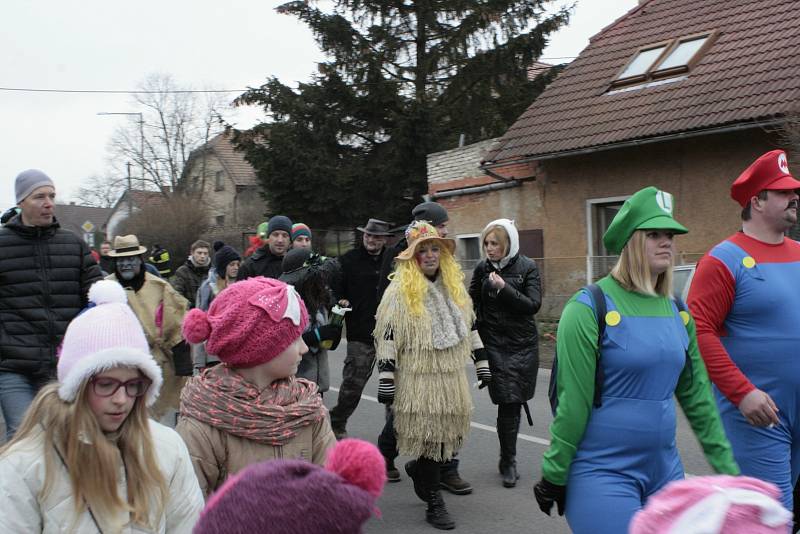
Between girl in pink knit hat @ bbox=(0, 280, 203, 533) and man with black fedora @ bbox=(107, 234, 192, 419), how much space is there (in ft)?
13.3

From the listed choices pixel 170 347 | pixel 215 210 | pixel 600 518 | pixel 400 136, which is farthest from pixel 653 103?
pixel 215 210

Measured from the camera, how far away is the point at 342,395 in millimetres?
6906

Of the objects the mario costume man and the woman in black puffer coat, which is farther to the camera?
the woman in black puffer coat

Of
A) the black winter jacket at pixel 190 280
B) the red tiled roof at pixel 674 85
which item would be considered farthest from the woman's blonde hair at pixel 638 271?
the red tiled roof at pixel 674 85

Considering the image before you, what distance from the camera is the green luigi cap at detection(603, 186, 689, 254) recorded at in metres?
3.30

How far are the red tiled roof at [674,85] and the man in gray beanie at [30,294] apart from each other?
11424 millimetres

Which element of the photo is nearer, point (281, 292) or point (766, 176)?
point (281, 292)

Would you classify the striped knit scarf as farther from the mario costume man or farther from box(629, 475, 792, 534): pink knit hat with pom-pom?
the mario costume man

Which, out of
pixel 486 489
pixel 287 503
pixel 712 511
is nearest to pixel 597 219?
pixel 486 489

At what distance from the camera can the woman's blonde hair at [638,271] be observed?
329cm

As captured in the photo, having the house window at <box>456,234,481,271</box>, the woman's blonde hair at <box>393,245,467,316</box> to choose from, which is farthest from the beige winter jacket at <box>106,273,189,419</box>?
the house window at <box>456,234,481,271</box>

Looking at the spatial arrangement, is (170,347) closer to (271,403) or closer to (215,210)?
(271,403)

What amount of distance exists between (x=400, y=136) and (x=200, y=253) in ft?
39.5

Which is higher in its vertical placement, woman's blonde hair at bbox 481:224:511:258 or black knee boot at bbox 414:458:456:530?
woman's blonde hair at bbox 481:224:511:258
